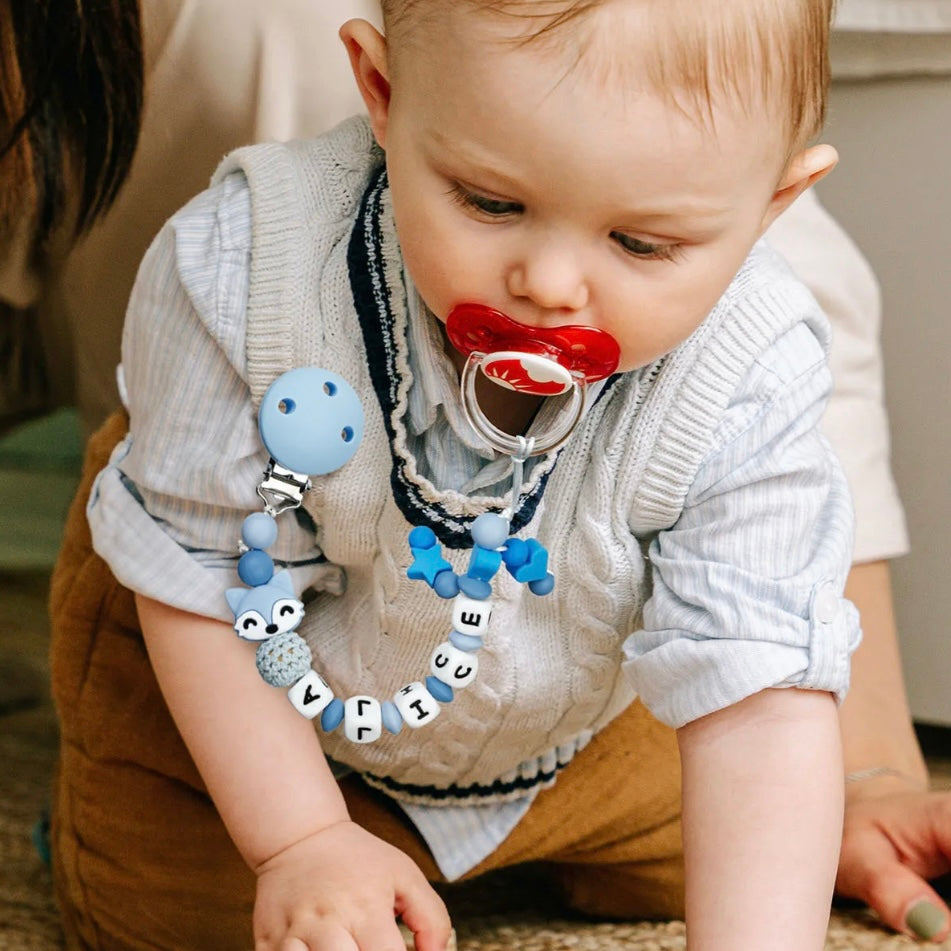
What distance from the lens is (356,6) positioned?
2.88 ft

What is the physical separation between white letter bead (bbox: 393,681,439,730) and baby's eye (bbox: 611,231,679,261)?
0.75ft

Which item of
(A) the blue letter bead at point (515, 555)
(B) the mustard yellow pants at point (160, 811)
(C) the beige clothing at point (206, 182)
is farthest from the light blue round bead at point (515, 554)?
(C) the beige clothing at point (206, 182)

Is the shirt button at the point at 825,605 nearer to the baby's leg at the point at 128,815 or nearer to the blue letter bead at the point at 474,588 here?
the blue letter bead at the point at 474,588

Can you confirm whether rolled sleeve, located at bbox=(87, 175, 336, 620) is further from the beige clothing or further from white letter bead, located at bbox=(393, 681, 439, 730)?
the beige clothing

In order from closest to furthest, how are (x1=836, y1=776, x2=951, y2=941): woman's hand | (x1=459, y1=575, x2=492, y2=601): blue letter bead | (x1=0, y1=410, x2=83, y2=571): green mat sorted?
(x1=459, y1=575, x2=492, y2=601): blue letter bead, (x1=836, y1=776, x2=951, y2=941): woman's hand, (x1=0, y1=410, x2=83, y2=571): green mat

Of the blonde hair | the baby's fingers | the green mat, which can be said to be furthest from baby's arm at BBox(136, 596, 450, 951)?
the green mat

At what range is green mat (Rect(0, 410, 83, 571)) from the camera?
1.30 meters

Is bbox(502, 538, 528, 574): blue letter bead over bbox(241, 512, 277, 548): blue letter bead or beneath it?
over

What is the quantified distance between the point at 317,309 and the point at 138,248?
37cm

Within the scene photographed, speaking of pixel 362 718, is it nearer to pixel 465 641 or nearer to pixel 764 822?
pixel 465 641

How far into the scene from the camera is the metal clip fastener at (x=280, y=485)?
0.64 m

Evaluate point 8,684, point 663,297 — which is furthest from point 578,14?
point 8,684

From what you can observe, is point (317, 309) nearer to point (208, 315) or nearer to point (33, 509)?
point (208, 315)

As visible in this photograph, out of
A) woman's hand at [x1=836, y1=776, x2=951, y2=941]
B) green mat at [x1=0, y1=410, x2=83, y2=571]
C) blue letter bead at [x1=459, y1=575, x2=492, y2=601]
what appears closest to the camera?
blue letter bead at [x1=459, y1=575, x2=492, y2=601]
